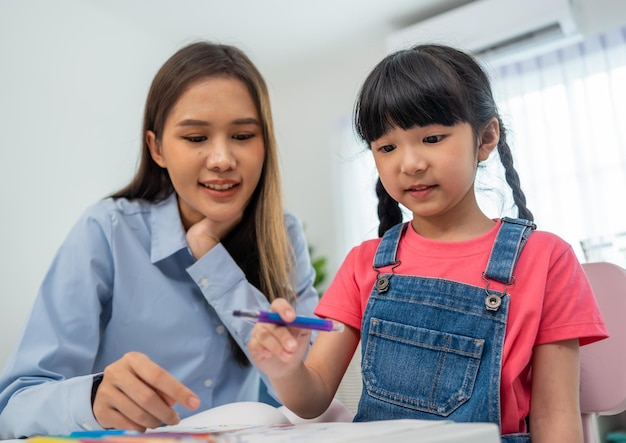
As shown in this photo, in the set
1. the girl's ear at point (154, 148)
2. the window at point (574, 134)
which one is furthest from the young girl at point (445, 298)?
the window at point (574, 134)

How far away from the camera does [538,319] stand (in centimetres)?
81

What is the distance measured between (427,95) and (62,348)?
2.46ft

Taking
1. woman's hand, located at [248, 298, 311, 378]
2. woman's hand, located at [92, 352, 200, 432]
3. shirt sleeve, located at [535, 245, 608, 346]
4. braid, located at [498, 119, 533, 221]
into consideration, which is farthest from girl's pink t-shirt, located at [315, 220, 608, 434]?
woman's hand, located at [92, 352, 200, 432]

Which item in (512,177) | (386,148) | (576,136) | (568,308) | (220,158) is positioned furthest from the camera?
(576,136)

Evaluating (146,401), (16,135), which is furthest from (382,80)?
(16,135)

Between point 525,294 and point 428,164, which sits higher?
point 428,164

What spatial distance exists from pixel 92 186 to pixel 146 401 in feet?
11.1

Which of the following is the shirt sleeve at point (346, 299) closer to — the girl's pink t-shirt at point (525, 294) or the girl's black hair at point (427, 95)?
the girl's pink t-shirt at point (525, 294)

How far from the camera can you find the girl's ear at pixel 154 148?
4.68 feet

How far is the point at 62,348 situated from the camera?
1.09 m

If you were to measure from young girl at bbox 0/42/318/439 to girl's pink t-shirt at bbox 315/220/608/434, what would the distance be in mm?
476

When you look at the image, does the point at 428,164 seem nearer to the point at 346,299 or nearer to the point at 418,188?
the point at 418,188

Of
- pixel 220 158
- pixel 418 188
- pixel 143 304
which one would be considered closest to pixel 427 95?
pixel 418 188

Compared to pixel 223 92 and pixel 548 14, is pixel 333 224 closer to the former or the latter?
pixel 548 14
